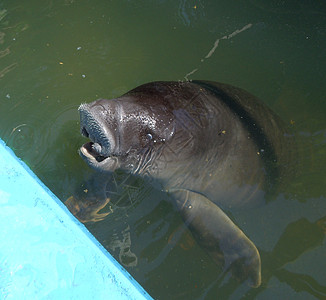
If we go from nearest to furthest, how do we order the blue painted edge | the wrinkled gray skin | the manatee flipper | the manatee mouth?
1. the blue painted edge
2. the manatee mouth
3. the wrinkled gray skin
4. the manatee flipper

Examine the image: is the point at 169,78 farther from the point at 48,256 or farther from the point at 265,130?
the point at 48,256

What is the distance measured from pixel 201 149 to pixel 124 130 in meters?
0.94

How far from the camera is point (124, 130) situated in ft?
11.5

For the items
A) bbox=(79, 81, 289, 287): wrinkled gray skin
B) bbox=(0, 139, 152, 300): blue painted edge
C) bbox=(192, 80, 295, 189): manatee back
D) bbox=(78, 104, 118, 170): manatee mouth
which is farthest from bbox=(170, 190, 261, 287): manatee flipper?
bbox=(0, 139, 152, 300): blue painted edge

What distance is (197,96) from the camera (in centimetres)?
402

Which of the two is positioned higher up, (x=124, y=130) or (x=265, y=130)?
(x=124, y=130)

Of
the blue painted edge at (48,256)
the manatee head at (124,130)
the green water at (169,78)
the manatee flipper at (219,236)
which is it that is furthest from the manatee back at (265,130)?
the blue painted edge at (48,256)

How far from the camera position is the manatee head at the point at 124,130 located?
11.2 ft

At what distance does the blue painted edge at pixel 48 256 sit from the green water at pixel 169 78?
1221mm

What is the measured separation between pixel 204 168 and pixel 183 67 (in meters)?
2.26

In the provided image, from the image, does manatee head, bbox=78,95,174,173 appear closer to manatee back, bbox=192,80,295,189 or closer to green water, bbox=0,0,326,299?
green water, bbox=0,0,326,299

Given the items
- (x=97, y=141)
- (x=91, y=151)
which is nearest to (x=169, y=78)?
(x=91, y=151)

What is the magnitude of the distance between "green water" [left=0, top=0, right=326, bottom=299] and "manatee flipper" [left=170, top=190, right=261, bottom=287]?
124 mm

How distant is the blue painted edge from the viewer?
2.65 metres
